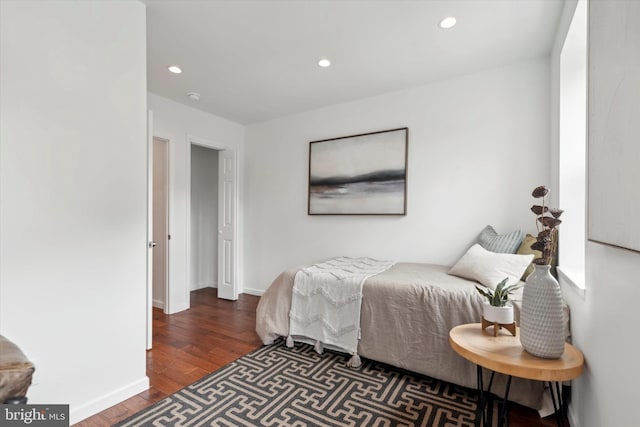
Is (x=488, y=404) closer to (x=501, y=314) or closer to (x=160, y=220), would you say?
(x=501, y=314)

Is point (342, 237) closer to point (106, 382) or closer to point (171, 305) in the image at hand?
point (171, 305)

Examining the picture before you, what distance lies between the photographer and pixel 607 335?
109 centimetres

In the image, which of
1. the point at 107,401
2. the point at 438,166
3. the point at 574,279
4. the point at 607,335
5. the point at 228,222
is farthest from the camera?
the point at 228,222

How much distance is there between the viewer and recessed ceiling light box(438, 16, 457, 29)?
6.70 feet

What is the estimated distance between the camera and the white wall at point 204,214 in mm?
4773

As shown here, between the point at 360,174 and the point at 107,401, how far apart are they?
297cm

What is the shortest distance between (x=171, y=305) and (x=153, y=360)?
1.22m

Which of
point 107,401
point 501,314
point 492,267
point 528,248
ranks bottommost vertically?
point 107,401

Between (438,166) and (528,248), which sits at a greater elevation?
(438,166)

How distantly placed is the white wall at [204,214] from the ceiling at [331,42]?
64.1 inches

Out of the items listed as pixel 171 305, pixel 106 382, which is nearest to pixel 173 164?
pixel 171 305

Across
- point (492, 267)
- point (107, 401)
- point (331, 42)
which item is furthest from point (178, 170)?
point (492, 267)

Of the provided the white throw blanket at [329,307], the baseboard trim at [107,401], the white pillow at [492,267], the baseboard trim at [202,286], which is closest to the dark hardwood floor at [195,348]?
the baseboard trim at [107,401]

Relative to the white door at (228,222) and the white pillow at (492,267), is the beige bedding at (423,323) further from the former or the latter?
the white door at (228,222)
